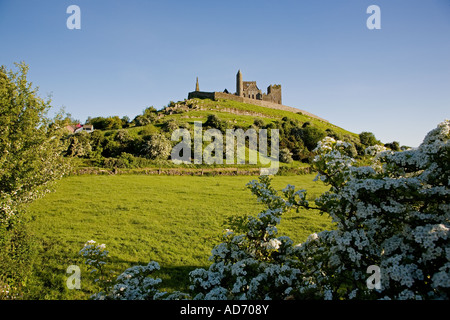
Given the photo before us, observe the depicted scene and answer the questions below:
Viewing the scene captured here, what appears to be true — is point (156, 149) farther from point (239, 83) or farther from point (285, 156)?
point (239, 83)

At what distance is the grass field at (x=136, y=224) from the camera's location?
34.0ft

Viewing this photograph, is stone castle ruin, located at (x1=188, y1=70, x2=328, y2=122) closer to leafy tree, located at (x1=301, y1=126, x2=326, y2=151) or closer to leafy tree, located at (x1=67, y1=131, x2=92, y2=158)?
leafy tree, located at (x1=301, y1=126, x2=326, y2=151)

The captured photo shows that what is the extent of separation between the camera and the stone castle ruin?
89438mm

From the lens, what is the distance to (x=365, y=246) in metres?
4.59

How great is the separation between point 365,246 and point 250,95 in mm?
110543

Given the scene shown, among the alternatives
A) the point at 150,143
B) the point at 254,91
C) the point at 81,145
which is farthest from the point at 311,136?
the point at 254,91

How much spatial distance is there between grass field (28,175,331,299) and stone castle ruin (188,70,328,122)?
67794 mm

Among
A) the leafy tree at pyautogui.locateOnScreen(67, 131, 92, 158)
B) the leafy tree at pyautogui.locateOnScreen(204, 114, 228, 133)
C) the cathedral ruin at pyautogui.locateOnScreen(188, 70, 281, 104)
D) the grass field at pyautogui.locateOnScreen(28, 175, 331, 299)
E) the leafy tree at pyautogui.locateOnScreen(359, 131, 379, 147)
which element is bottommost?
the grass field at pyautogui.locateOnScreen(28, 175, 331, 299)

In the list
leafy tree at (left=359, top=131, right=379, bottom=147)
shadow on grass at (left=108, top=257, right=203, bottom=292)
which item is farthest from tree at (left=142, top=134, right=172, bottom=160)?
leafy tree at (left=359, top=131, right=379, bottom=147)

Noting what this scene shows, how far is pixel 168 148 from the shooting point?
3784 centimetres

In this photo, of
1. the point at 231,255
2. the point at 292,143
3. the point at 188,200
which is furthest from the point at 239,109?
the point at 231,255

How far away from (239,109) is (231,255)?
74.3m
